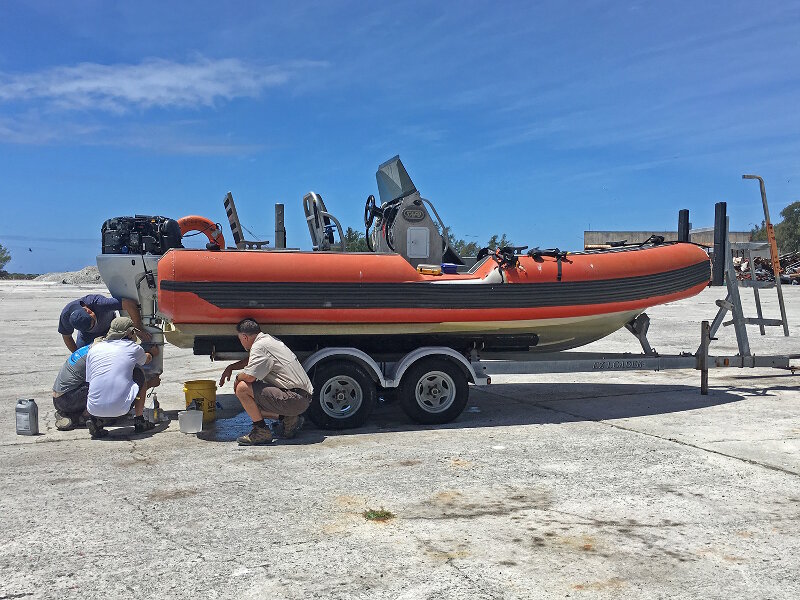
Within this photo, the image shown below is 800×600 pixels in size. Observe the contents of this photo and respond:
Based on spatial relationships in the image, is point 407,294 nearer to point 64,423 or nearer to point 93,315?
point 93,315

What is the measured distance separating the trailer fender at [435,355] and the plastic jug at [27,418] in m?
3.36

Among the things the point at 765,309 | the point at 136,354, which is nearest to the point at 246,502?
the point at 136,354

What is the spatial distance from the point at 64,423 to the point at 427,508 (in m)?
4.24

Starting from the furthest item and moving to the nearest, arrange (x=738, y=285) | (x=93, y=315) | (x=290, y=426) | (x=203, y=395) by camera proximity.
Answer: (x=738, y=285), (x=93, y=315), (x=203, y=395), (x=290, y=426)

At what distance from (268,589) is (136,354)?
396 centimetres

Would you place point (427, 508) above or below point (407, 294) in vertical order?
below

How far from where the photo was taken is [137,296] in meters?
7.60

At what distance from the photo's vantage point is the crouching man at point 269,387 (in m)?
6.50

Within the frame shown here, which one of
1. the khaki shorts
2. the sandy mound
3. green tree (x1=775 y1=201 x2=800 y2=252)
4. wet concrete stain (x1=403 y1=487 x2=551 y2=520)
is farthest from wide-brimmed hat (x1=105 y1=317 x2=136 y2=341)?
green tree (x1=775 y1=201 x2=800 y2=252)

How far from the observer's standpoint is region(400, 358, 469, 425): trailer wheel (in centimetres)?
727

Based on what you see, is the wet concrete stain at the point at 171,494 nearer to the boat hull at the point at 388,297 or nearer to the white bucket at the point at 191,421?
the white bucket at the point at 191,421

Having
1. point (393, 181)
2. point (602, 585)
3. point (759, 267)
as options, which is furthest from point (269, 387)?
point (759, 267)

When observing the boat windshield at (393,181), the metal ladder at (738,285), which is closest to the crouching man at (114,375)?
the boat windshield at (393,181)

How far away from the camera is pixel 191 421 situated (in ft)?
22.7
